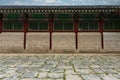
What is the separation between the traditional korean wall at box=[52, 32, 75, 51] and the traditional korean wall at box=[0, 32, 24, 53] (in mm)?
3165

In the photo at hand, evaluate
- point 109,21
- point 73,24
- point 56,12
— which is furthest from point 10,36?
point 109,21

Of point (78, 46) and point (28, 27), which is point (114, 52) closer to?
point (78, 46)

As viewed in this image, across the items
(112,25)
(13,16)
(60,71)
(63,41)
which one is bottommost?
(60,71)

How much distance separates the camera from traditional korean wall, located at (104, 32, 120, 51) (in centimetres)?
1532

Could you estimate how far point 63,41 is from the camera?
15391mm

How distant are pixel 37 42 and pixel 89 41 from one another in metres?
5.01

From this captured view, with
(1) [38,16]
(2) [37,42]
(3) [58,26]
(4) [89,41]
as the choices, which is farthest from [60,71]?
(1) [38,16]

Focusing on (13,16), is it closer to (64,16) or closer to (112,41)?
(64,16)

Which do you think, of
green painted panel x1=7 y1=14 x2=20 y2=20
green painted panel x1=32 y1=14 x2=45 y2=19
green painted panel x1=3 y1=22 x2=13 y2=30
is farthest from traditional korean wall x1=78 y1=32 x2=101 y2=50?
green painted panel x1=3 y1=22 x2=13 y2=30

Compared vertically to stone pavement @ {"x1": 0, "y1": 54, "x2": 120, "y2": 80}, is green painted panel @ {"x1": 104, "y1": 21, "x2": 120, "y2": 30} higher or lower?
higher

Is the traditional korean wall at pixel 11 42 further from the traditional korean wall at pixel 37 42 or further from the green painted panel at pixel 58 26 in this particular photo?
the green painted panel at pixel 58 26

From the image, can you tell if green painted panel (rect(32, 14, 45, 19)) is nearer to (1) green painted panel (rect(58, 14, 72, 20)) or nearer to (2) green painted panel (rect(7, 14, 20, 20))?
(2) green painted panel (rect(7, 14, 20, 20))

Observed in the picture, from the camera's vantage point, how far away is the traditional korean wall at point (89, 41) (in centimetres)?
1531

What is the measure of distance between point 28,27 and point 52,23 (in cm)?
239
